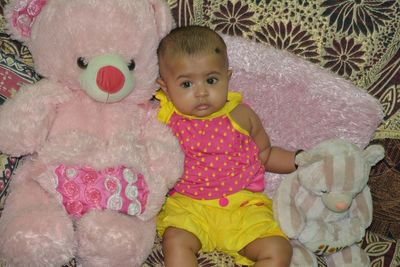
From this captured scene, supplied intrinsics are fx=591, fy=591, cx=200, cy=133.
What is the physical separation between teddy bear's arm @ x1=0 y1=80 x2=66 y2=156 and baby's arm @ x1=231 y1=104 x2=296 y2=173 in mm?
499

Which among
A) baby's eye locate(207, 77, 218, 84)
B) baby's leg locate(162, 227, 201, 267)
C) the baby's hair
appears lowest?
baby's leg locate(162, 227, 201, 267)

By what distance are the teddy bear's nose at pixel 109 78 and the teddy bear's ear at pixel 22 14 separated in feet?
0.83

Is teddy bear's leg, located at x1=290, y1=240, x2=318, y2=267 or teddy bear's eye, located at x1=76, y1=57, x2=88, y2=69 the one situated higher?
teddy bear's eye, located at x1=76, y1=57, x2=88, y2=69

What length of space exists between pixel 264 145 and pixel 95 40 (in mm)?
570

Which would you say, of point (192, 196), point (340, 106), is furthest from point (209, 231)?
point (340, 106)

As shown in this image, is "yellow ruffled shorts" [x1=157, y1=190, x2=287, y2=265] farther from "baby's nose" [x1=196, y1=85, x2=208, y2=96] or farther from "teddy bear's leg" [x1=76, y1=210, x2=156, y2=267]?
"baby's nose" [x1=196, y1=85, x2=208, y2=96]

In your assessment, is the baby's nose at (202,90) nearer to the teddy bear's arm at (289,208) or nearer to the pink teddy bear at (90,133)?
the pink teddy bear at (90,133)

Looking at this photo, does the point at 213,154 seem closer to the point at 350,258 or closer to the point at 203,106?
the point at 203,106

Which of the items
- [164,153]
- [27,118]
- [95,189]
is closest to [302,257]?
[164,153]

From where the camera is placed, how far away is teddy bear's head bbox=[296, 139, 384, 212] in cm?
150

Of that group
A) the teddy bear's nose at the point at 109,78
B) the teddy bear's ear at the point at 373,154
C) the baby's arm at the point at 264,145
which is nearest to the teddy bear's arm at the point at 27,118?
the teddy bear's nose at the point at 109,78

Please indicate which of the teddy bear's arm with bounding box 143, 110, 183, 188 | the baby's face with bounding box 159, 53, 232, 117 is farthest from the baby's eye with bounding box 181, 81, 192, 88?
the teddy bear's arm with bounding box 143, 110, 183, 188

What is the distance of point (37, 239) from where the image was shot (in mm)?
1318

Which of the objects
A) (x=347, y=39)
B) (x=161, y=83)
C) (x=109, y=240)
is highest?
(x=347, y=39)
